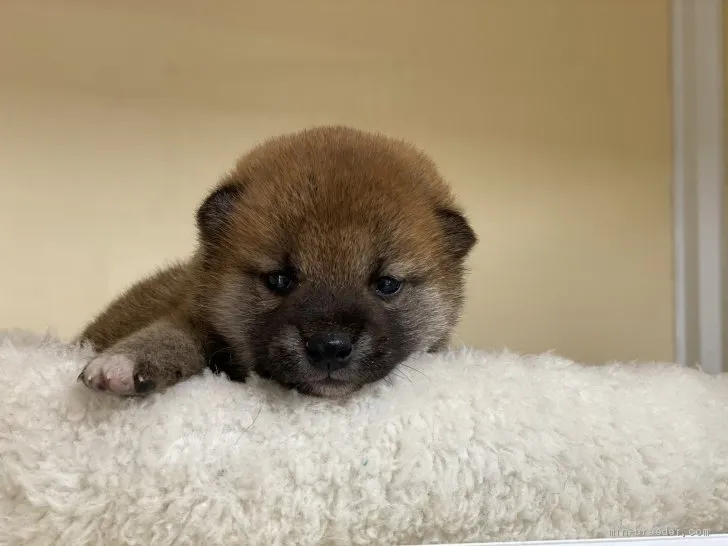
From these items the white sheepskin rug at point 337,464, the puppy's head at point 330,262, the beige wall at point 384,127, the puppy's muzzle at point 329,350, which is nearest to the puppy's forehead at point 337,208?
the puppy's head at point 330,262

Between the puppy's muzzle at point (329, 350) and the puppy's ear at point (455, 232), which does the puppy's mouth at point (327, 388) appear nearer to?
the puppy's muzzle at point (329, 350)

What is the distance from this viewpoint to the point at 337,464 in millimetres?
938

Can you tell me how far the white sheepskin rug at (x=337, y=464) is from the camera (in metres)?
0.90

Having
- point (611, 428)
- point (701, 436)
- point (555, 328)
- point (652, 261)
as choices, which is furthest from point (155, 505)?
point (652, 261)

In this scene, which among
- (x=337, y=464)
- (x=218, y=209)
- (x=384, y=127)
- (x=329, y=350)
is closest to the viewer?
(x=337, y=464)

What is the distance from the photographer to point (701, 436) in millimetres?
1156

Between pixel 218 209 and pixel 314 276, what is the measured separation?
0.30 metres

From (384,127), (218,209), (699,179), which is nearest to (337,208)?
(218,209)

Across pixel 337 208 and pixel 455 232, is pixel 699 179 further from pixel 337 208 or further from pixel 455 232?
pixel 337 208

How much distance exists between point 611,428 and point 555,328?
138cm

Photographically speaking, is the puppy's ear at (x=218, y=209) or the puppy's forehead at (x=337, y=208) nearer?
the puppy's forehead at (x=337, y=208)

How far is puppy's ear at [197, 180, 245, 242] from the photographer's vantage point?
53.2 inches

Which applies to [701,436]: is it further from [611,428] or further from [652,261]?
[652,261]

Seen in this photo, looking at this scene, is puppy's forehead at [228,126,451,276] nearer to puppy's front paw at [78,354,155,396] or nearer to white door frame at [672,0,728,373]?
puppy's front paw at [78,354,155,396]
